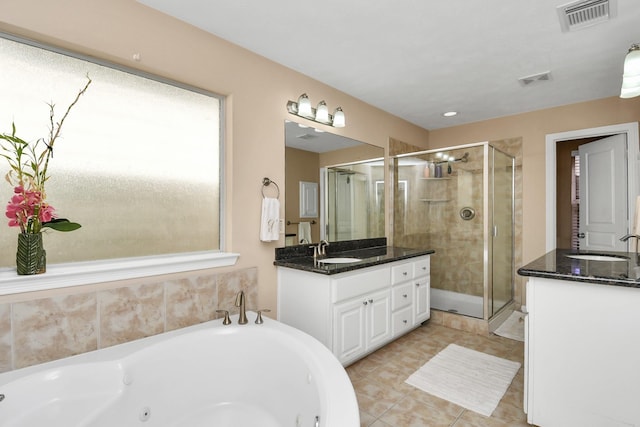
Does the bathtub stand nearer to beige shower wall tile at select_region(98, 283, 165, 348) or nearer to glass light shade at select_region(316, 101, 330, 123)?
beige shower wall tile at select_region(98, 283, 165, 348)

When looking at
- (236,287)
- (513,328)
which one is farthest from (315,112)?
(513,328)

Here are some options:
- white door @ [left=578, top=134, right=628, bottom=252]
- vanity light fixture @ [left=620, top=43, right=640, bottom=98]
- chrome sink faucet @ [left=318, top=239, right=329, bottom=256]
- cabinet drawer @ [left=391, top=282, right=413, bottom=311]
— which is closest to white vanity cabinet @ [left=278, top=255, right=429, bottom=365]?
cabinet drawer @ [left=391, top=282, right=413, bottom=311]

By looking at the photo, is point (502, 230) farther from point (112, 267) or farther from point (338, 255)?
point (112, 267)

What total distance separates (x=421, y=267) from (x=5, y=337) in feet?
9.90

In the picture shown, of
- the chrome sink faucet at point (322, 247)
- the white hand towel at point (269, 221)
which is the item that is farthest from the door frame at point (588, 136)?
the white hand towel at point (269, 221)

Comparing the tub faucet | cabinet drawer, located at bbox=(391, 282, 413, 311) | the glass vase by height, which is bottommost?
cabinet drawer, located at bbox=(391, 282, 413, 311)

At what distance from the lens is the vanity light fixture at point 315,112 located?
2600 millimetres

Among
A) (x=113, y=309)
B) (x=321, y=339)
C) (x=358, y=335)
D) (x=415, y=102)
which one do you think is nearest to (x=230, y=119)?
(x=113, y=309)

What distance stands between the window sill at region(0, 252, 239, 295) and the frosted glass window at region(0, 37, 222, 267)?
0.16 feet

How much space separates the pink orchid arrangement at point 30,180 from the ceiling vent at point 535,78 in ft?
11.5

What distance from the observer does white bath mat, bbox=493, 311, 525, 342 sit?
3.10 metres

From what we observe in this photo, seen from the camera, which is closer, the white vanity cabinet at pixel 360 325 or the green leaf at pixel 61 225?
the green leaf at pixel 61 225

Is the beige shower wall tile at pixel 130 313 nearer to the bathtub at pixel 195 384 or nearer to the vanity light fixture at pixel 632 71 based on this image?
the bathtub at pixel 195 384

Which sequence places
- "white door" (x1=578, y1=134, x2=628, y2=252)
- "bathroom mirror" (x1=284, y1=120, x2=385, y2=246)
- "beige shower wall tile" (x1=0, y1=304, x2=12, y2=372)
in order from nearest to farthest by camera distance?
"beige shower wall tile" (x1=0, y1=304, x2=12, y2=372)
"bathroom mirror" (x1=284, y1=120, x2=385, y2=246)
"white door" (x1=578, y1=134, x2=628, y2=252)
